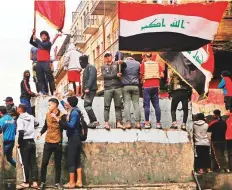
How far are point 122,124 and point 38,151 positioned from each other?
5.85ft

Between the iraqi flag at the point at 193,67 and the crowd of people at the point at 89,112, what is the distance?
0.67 feet

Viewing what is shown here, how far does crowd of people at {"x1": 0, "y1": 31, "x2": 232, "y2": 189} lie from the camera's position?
10.2 metres

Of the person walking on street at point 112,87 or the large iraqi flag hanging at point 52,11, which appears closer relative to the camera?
the person walking on street at point 112,87

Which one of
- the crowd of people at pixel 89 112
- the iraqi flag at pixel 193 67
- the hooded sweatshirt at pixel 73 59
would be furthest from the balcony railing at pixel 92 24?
the iraqi flag at pixel 193 67

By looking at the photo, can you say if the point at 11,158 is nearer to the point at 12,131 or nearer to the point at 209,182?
the point at 12,131

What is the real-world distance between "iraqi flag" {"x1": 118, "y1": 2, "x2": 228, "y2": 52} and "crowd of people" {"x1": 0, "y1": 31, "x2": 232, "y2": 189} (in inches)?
26.4

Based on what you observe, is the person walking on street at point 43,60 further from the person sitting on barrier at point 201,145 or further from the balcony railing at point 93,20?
the balcony railing at point 93,20

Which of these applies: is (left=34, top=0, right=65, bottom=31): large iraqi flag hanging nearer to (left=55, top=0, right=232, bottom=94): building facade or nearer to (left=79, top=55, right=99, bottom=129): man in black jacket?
(left=79, top=55, right=99, bottom=129): man in black jacket

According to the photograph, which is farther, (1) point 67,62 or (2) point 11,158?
(1) point 67,62

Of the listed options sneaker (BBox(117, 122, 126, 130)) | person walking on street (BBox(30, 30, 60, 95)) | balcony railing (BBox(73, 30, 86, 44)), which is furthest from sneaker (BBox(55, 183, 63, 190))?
balcony railing (BBox(73, 30, 86, 44))

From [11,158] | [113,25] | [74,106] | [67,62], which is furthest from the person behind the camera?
[113,25]

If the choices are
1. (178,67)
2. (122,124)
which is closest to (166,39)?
(178,67)

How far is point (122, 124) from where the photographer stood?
11172 mm

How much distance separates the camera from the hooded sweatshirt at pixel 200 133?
12102mm
